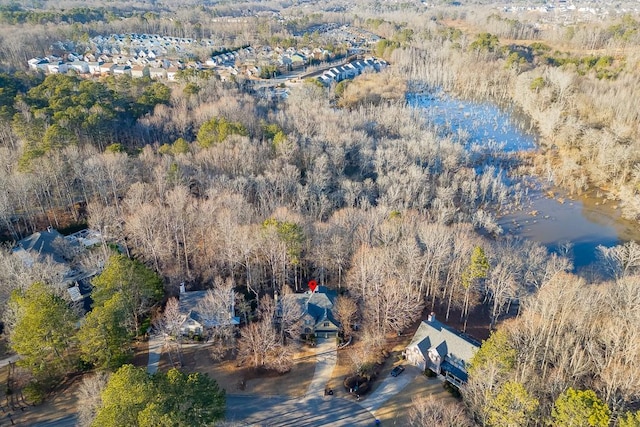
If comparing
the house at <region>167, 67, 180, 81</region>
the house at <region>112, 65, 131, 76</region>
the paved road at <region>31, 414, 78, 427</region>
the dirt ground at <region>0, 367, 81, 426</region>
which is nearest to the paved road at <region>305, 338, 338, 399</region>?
the paved road at <region>31, 414, 78, 427</region>

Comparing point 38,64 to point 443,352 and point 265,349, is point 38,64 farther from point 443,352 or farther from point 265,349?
point 443,352

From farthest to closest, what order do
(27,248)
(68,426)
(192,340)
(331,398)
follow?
(27,248), (192,340), (331,398), (68,426)

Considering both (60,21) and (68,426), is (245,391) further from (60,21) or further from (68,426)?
(60,21)

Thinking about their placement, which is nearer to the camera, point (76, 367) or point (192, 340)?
point (76, 367)

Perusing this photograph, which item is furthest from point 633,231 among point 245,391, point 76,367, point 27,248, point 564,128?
point 27,248

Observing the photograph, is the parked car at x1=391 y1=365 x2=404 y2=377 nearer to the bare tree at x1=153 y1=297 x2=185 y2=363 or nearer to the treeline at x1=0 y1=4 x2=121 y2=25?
the bare tree at x1=153 y1=297 x2=185 y2=363

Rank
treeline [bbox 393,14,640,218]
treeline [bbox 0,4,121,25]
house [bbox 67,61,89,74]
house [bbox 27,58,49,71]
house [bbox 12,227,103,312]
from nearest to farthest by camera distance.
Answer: house [bbox 12,227,103,312], treeline [bbox 393,14,640,218], house [bbox 27,58,49,71], house [bbox 67,61,89,74], treeline [bbox 0,4,121,25]
